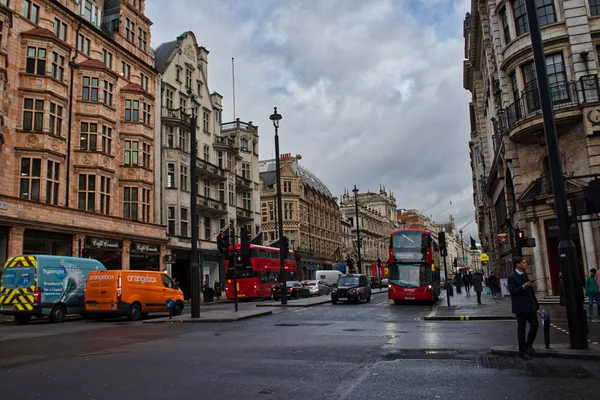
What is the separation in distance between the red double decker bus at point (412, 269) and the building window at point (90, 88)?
860 inches

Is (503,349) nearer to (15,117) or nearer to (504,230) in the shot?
(504,230)

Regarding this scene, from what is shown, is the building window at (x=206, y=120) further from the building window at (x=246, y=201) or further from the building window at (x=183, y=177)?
the building window at (x=246, y=201)

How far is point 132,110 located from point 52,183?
9692 mm

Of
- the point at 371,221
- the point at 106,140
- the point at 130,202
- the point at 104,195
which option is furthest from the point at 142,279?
the point at 371,221

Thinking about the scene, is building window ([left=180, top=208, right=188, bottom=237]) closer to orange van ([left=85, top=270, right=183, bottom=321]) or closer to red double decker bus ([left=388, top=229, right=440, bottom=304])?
orange van ([left=85, top=270, right=183, bottom=321])

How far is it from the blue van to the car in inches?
558

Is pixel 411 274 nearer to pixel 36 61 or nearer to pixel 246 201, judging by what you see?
pixel 36 61

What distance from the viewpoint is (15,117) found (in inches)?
1094

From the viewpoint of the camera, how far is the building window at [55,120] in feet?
97.1

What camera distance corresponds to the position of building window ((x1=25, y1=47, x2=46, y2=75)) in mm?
28578

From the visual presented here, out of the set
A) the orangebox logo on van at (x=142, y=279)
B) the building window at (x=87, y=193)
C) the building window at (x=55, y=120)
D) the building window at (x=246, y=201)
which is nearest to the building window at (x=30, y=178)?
the building window at (x=55, y=120)

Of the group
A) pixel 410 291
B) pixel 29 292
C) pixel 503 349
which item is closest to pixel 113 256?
pixel 29 292

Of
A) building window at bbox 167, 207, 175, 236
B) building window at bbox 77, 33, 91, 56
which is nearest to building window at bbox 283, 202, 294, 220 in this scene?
building window at bbox 167, 207, 175, 236

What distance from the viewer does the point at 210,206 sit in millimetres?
44750
